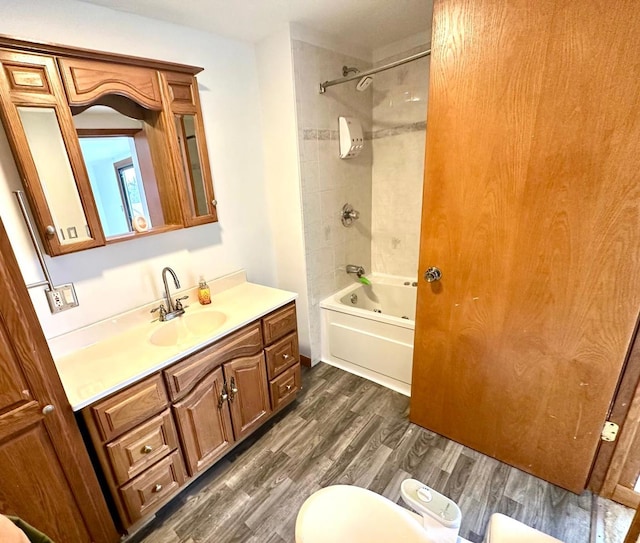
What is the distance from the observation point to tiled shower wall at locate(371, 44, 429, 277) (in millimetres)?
2348

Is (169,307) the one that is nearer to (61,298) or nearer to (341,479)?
(61,298)

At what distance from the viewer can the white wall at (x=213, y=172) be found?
1.27m

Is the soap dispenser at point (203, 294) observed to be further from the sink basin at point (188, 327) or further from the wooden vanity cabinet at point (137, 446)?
the wooden vanity cabinet at point (137, 446)

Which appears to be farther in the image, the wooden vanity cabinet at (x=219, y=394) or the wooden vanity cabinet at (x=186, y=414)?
the wooden vanity cabinet at (x=219, y=394)

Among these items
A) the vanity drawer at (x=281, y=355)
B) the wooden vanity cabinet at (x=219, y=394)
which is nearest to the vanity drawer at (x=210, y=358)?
the wooden vanity cabinet at (x=219, y=394)

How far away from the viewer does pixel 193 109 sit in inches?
64.9

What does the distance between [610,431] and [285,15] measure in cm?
250

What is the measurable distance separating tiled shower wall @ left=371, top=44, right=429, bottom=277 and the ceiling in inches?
14.0

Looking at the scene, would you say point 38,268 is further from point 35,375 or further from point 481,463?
point 481,463

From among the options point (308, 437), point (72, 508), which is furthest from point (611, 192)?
point (72, 508)

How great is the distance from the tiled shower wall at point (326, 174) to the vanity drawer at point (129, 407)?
1219 millimetres

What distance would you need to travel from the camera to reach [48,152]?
1.27 metres

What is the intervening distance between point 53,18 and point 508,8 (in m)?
1.75

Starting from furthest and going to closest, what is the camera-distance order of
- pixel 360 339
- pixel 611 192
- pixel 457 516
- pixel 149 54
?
pixel 360 339 → pixel 149 54 → pixel 611 192 → pixel 457 516
